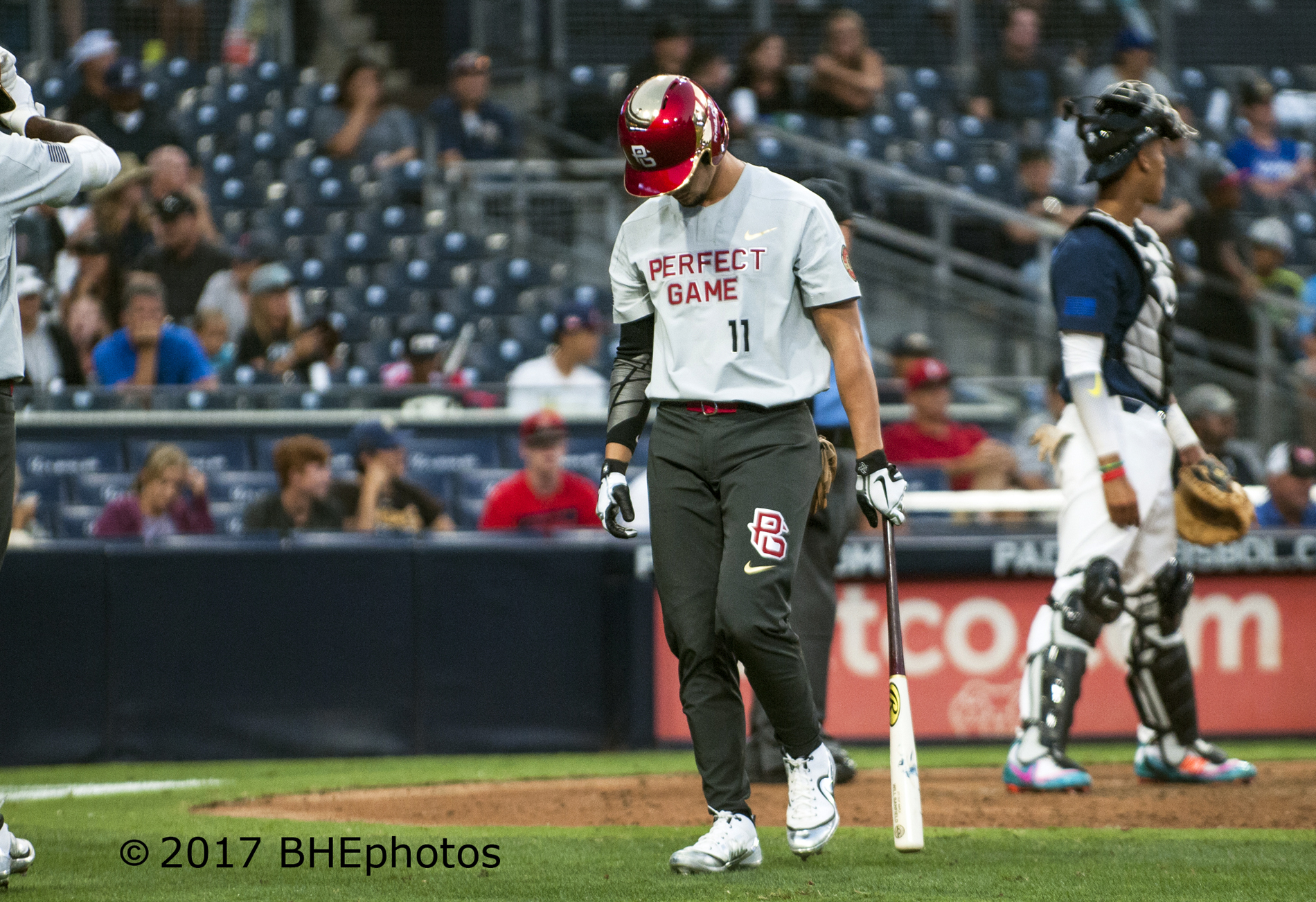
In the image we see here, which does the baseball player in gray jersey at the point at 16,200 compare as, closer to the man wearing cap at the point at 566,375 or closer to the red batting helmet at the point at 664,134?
the red batting helmet at the point at 664,134

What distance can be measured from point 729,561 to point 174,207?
7949mm

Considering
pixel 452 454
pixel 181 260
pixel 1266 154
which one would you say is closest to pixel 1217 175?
pixel 1266 154

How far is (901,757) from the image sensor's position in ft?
14.2

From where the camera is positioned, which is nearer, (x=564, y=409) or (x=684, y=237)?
(x=684, y=237)

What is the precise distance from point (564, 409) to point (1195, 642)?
3.69 meters

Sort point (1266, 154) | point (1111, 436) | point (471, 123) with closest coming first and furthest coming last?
point (1111, 436), point (471, 123), point (1266, 154)

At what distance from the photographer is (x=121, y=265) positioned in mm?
11359

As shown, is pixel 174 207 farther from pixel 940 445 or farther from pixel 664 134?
pixel 664 134

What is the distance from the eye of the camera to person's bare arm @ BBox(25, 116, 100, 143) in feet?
14.8

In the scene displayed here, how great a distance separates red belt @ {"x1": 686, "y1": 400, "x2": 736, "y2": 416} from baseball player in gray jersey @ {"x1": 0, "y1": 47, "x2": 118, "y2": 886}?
1.58m

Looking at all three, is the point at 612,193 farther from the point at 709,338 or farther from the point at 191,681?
the point at 709,338

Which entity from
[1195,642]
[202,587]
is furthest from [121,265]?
[1195,642]

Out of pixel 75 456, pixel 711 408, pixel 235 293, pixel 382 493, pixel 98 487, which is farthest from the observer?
pixel 235 293

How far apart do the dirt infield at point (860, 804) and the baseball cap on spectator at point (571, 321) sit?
3899mm
